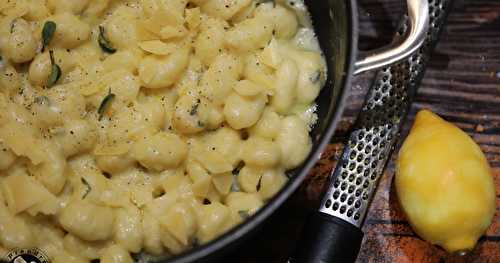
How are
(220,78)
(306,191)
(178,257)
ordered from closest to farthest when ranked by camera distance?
(178,257)
(220,78)
(306,191)

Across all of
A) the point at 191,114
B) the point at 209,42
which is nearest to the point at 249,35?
the point at 209,42

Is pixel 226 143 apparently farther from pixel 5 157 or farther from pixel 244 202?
pixel 5 157

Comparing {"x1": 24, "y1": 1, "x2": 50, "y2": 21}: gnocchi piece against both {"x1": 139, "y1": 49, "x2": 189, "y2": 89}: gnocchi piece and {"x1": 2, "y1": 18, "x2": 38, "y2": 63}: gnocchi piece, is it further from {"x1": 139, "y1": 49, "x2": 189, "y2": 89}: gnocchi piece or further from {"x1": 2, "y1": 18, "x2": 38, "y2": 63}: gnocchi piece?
{"x1": 139, "y1": 49, "x2": 189, "y2": 89}: gnocchi piece

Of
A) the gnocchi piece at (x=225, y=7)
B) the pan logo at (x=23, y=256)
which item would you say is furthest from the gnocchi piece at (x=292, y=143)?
the pan logo at (x=23, y=256)

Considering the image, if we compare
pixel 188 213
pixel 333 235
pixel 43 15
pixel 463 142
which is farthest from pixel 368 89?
pixel 43 15

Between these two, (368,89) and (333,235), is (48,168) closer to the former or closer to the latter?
(333,235)
